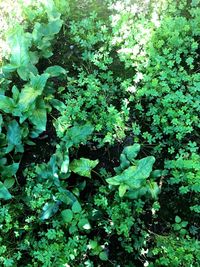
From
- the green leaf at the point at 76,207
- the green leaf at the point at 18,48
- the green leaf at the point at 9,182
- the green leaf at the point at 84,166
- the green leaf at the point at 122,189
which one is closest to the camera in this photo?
the green leaf at the point at 122,189

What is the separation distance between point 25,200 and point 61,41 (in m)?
1.92

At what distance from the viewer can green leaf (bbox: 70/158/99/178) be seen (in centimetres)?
411

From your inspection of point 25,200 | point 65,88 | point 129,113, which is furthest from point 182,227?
point 65,88

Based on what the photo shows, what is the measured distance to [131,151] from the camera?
408 centimetres

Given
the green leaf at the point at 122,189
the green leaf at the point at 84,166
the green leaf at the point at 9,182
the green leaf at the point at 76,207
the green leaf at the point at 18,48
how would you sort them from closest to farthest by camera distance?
1. the green leaf at the point at 122,189
2. the green leaf at the point at 76,207
3. the green leaf at the point at 84,166
4. the green leaf at the point at 9,182
5. the green leaf at the point at 18,48

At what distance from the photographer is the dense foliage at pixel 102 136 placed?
157 inches

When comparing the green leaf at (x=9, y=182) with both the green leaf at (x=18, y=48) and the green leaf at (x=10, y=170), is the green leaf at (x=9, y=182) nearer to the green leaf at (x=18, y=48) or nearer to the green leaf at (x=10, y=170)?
the green leaf at (x=10, y=170)

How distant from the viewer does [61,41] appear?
4867mm

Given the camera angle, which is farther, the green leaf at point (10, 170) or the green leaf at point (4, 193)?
the green leaf at point (10, 170)

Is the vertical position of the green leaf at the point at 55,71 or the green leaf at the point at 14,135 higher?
the green leaf at the point at 55,71

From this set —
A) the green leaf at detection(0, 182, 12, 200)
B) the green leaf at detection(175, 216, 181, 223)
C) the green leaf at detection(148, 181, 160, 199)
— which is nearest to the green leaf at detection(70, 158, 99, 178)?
the green leaf at detection(148, 181, 160, 199)

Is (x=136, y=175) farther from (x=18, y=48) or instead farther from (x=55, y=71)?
(x=18, y=48)

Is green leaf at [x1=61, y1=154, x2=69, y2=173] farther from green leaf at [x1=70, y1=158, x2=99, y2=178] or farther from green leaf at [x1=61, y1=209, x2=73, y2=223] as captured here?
green leaf at [x1=61, y1=209, x2=73, y2=223]

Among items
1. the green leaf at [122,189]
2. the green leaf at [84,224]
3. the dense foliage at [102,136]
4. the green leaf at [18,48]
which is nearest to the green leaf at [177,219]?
the dense foliage at [102,136]
